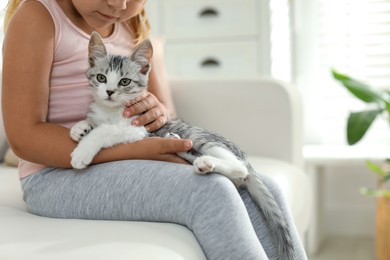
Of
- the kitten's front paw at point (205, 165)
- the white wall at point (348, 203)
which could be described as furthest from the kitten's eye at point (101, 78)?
the white wall at point (348, 203)

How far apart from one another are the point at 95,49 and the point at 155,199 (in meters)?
0.32

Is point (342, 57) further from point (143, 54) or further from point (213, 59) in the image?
point (143, 54)

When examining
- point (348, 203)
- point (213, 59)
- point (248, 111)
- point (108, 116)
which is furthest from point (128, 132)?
point (348, 203)

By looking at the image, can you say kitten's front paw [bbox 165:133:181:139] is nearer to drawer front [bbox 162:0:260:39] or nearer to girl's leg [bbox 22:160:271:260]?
girl's leg [bbox 22:160:271:260]

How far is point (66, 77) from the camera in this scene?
1334 millimetres

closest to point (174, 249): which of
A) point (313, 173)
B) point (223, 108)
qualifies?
point (223, 108)

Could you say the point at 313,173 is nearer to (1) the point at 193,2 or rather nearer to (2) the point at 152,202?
(1) the point at 193,2

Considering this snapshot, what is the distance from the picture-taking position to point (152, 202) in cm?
111

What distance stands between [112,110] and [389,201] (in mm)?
1422

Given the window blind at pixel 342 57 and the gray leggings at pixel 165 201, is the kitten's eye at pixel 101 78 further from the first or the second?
the window blind at pixel 342 57

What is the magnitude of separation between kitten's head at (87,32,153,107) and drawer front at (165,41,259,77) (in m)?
1.73

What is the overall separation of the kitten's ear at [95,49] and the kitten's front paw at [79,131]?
0.12 m

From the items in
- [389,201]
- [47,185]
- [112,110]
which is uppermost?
[112,110]

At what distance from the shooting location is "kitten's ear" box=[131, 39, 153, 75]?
4.03ft
